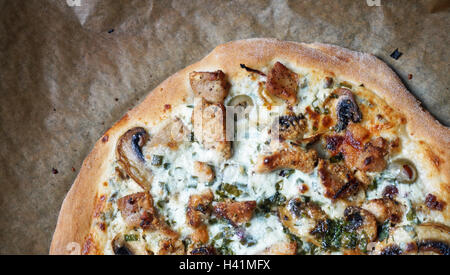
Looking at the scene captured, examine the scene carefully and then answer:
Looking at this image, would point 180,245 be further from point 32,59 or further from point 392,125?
point 32,59

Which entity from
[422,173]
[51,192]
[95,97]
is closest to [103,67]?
[95,97]

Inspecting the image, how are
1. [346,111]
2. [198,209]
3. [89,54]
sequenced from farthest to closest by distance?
[89,54]
[346,111]
[198,209]

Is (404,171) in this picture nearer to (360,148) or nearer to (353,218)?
(360,148)

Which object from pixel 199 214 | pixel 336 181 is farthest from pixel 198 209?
pixel 336 181

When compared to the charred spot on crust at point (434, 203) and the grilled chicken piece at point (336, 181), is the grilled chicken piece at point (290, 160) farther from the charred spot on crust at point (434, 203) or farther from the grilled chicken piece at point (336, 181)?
the charred spot on crust at point (434, 203)
